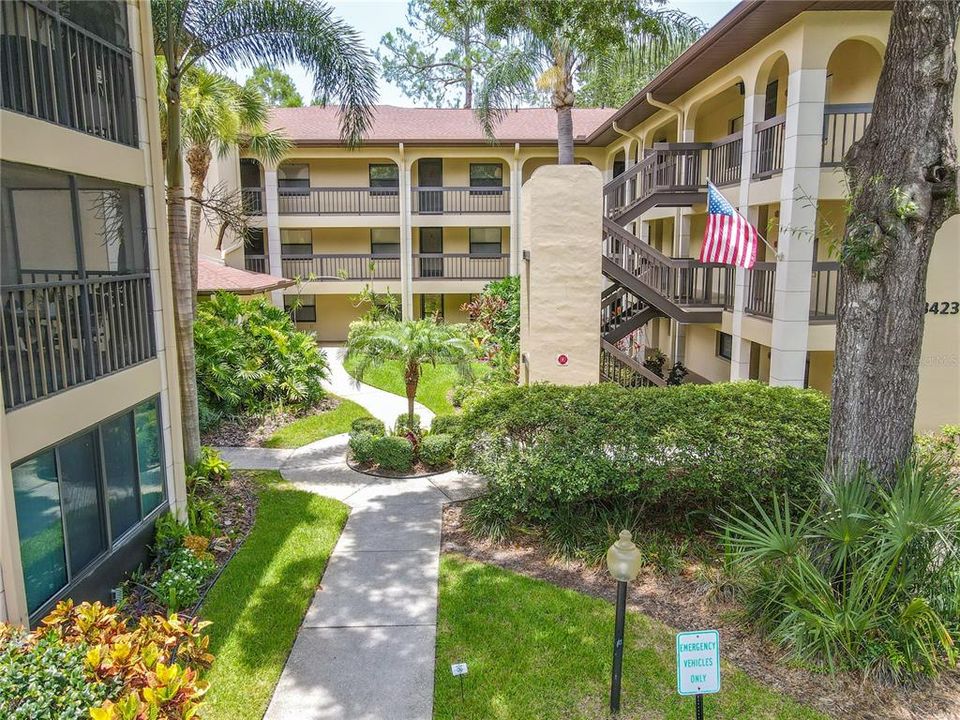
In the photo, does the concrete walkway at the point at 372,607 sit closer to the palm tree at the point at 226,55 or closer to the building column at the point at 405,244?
the palm tree at the point at 226,55

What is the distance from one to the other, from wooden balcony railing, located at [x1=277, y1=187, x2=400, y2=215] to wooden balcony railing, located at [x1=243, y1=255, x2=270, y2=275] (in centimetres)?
192

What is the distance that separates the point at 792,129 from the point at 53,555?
1255 centimetres

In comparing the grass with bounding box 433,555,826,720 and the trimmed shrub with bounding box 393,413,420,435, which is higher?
the trimmed shrub with bounding box 393,413,420,435

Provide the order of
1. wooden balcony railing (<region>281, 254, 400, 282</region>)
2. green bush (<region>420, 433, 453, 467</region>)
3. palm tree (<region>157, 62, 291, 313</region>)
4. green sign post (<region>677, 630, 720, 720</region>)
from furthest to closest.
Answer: wooden balcony railing (<region>281, 254, 400, 282</region>) → palm tree (<region>157, 62, 291, 313</region>) → green bush (<region>420, 433, 453, 467</region>) → green sign post (<region>677, 630, 720, 720</region>)

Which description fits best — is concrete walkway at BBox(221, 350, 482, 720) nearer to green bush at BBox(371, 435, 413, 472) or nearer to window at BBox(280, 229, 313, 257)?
green bush at BBox(371, 435, 413, 472)

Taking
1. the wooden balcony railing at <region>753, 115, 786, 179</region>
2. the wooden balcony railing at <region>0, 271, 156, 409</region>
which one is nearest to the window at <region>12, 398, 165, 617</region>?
the wooden balcony railing at <region>0, 271, 156, 409</region>

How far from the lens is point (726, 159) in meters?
15.8

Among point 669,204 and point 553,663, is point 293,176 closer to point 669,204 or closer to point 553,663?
point 669,204

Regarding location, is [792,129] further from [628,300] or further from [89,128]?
[89,128]

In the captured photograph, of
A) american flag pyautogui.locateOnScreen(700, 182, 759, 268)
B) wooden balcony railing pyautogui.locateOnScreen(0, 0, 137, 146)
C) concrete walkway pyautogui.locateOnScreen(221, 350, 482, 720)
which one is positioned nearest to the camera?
wooden balcony railing pyautogui.locateOnScreen(0, 0, 137, 146)

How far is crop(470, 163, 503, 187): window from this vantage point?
27.5 metres

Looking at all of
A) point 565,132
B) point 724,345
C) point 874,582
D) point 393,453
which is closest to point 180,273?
point 393,453

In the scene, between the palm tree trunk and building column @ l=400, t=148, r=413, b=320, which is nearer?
the palm tree trunk

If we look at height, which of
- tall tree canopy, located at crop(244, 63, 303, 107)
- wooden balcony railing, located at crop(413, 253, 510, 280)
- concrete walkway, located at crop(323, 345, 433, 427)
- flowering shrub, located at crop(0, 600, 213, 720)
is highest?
tall tree canopy, located at crop(244, 63, 303, 107)
